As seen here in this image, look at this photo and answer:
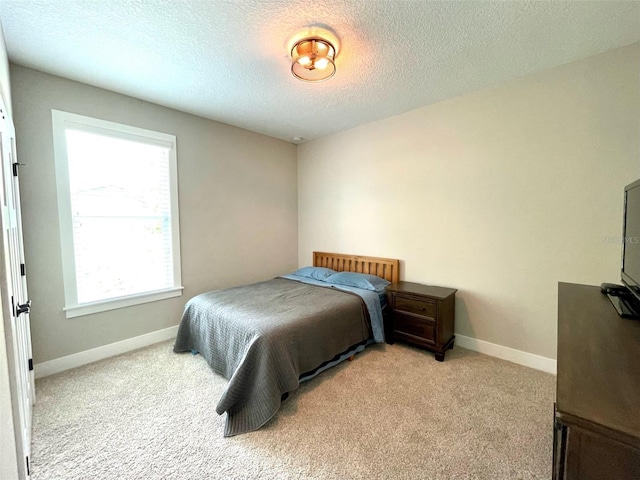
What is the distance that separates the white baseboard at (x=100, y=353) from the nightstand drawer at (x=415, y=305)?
2.55 meters

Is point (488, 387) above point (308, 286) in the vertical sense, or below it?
below

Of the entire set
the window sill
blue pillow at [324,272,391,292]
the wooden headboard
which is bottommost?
the window sill

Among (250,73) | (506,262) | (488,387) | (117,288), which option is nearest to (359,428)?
(488,387)

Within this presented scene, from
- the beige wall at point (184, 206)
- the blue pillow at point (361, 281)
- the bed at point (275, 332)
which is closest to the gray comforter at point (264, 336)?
the bed at point (275, 332)

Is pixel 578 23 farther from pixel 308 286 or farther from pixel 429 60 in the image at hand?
pixel 308 286

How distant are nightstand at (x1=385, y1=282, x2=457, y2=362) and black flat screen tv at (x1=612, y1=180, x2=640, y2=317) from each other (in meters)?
1.24

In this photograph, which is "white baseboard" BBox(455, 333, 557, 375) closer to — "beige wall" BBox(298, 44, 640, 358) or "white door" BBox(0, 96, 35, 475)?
"beige wall" BBox(298, 44, 640, 358)

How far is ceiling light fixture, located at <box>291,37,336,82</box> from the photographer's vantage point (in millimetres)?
1826

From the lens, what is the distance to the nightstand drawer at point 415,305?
8.65ft

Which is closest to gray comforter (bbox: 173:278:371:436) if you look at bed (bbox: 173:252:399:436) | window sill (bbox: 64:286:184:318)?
bed (bbox: 173:252:399:436)

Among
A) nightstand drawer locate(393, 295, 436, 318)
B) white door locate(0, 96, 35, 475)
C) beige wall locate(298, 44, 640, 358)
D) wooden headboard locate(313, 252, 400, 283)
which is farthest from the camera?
wooden headboard locate(313, 252, 400, 283)

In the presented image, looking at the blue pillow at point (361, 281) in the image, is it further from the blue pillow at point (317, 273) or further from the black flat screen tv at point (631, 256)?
the black flat screen tv at point (631, 256)

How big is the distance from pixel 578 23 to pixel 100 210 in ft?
13.3

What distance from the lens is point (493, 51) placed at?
202cm
